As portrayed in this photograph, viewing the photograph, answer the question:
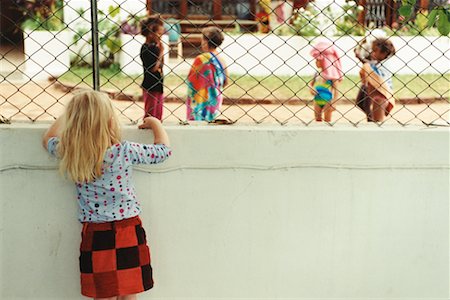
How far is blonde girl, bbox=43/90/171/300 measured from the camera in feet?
9.46

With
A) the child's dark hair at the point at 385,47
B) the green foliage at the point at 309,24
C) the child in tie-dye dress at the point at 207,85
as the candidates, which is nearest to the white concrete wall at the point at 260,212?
the child in tie-dye dress at the point at 207,85

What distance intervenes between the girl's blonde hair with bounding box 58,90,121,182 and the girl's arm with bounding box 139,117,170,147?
0.74 ft

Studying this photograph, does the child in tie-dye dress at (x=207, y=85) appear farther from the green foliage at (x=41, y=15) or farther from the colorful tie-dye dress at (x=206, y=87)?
the green foliage at (x=41, y=15)

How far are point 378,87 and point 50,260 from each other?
3594mm

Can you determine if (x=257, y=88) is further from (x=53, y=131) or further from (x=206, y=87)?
(x=53, y=131)

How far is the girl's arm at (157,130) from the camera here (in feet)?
9.97

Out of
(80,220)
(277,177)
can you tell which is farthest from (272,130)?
(80,220)

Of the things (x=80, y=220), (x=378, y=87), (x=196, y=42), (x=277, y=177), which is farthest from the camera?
(x=196, y=42)

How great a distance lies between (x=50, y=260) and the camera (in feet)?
10.6

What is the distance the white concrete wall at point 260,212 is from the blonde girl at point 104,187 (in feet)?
0.60

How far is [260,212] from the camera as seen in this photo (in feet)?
10.7

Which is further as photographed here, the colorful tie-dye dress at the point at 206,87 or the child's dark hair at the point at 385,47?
the child's dark hair at the point at 385,47

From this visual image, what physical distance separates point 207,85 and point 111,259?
3114 millimetres

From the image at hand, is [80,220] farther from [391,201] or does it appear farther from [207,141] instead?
[391,201]
